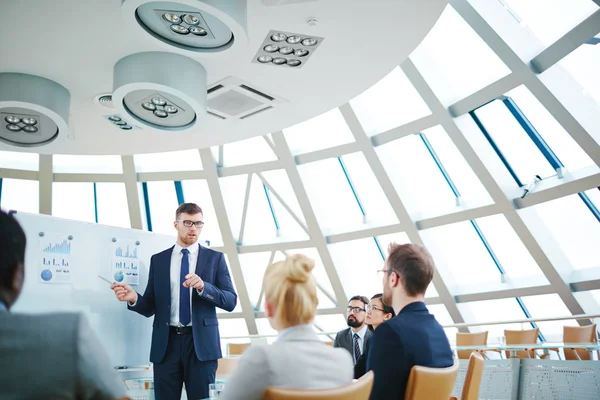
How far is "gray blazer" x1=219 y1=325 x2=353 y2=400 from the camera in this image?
6.25 ft

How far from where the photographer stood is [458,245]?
14.4 m

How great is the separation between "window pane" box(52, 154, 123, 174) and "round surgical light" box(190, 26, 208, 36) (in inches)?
410

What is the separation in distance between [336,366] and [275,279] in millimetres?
427

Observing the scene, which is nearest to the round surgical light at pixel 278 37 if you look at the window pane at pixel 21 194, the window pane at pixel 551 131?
the window pane at pixel 551 131

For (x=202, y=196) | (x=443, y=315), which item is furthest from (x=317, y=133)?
(x=443, y=315)

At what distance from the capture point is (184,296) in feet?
14.3

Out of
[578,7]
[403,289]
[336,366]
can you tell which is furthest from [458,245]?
[336,366]

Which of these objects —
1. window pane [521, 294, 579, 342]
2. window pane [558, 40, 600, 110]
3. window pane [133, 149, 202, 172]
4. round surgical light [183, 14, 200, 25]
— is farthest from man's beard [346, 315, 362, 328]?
window pane [133, 149, 202, 172]

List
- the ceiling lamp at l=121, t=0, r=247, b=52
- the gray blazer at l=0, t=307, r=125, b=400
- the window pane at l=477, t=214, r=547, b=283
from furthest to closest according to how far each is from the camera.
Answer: the window pane at l=477, t=214, r=547, b=283 → the ceiling lamp at l=121, t=0, r=247, b=52 → the gray blazer at l=0, t=307, r=125, b=400

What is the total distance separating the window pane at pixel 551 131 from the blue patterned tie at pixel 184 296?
29.8ft

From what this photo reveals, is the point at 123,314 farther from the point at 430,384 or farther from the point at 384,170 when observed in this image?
the point at 384,170

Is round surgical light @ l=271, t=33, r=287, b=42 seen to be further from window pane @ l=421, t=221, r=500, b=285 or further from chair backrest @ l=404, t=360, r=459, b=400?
window pane @ l=421, t=221, r=500, b=285

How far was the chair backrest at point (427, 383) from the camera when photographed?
250cm

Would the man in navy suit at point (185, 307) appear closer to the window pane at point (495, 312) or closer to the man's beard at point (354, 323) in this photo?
the man's beard at point (354, 323)
